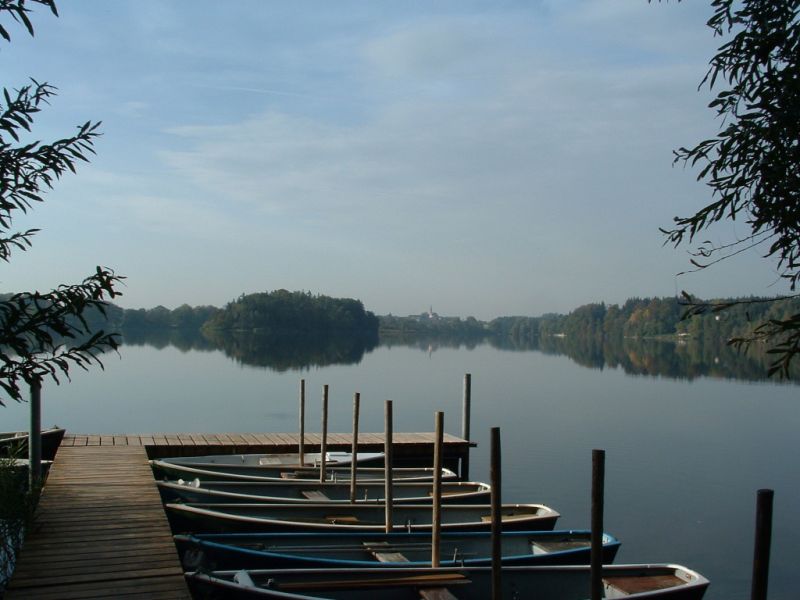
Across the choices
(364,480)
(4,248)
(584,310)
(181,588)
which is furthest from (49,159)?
(584,310)

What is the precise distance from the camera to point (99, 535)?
24.0ft

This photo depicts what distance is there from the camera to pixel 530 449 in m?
21.0

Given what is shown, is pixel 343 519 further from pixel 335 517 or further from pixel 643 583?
pixel 643 583

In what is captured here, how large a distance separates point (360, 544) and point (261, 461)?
5066 millimetres

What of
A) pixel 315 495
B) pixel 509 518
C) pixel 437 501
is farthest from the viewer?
pixel 315 495

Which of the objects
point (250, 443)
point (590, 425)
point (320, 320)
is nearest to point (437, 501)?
point (250, 443)

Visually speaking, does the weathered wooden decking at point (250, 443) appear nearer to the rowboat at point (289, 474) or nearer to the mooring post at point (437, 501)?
the rowboat at point (289, 474)

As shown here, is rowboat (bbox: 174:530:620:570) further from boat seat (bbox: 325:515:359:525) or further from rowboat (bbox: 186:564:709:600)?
boat seat (bbox: 325:515:359:525)

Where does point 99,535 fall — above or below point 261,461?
above

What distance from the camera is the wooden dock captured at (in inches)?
235

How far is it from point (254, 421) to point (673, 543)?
47.9 feet

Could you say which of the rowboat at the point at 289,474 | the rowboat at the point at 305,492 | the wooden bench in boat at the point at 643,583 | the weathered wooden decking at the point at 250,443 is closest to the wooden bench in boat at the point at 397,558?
the wooden bench in boat at the point at 643,583

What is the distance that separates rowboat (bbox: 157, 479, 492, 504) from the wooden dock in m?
0.56

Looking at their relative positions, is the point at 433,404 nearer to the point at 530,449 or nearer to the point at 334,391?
the point at 334,391
